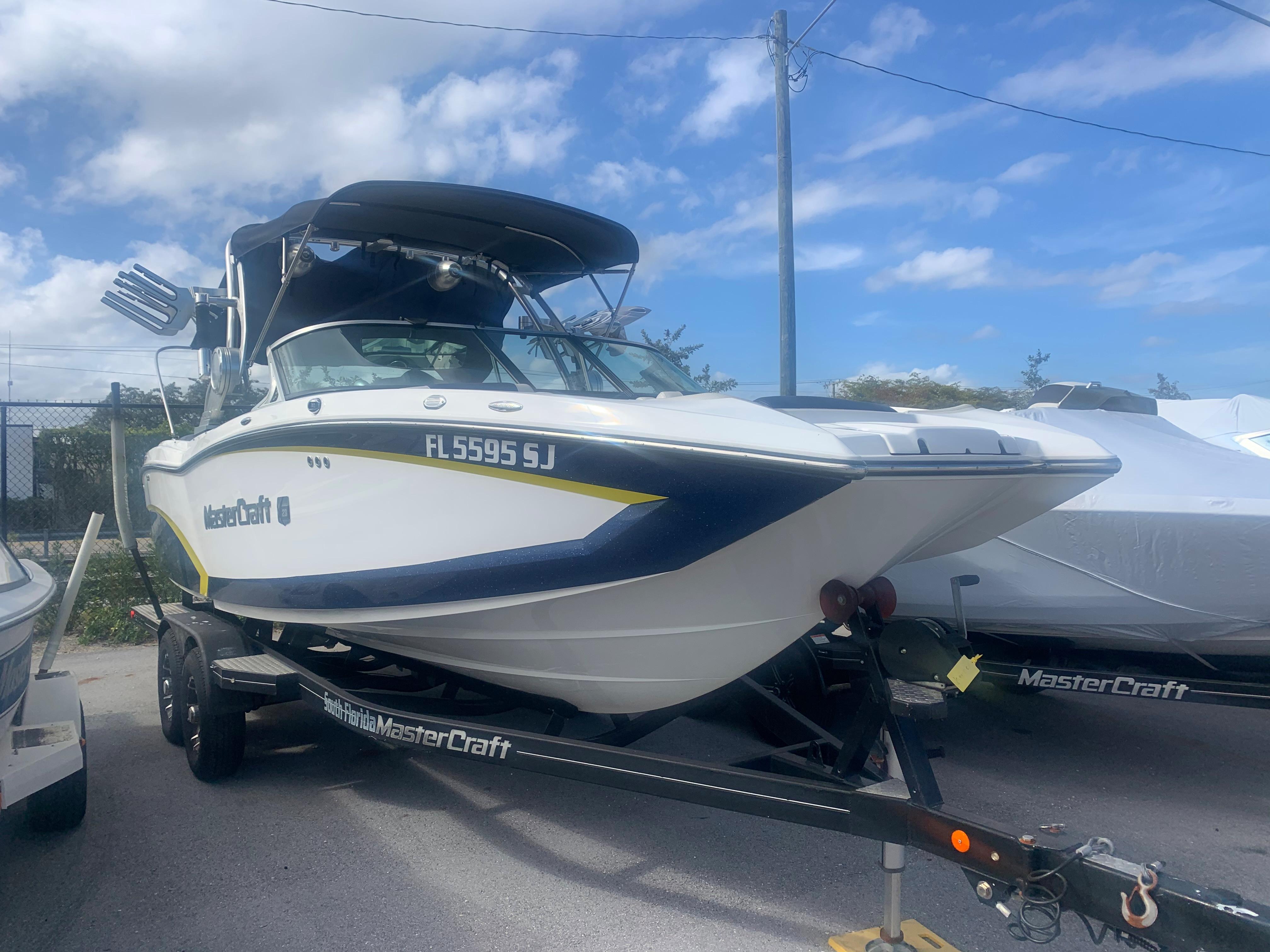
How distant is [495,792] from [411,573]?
1386mm

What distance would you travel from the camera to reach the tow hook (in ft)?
6.23

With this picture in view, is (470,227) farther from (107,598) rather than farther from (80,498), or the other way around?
(80,498)

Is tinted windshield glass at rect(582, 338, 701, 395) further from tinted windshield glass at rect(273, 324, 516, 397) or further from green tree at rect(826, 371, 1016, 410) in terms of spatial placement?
green tree at rect(826, 371, 1016, 410)

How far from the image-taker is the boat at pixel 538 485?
242 centimetres

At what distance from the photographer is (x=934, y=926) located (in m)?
2.71

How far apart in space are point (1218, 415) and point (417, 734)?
296 inches

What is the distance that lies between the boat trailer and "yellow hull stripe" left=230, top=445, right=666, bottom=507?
32.1 inches

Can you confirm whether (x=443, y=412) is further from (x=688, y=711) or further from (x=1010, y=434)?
(x=1010, y=434)

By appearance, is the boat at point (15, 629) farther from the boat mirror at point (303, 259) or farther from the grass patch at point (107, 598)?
the grass patch at point (107, 598)

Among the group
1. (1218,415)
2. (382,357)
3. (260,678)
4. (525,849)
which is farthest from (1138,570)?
(1218,415)

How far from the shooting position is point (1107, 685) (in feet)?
12.0

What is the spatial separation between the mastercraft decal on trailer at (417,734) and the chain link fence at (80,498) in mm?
3686

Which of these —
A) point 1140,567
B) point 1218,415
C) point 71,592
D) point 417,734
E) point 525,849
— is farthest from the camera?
point 1218,415

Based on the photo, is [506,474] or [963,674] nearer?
[963,674]
